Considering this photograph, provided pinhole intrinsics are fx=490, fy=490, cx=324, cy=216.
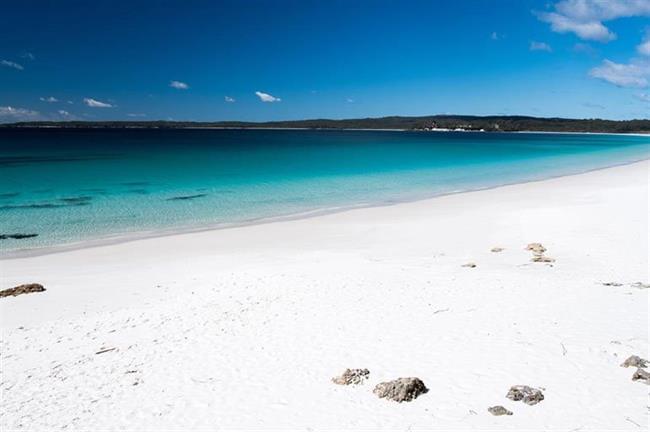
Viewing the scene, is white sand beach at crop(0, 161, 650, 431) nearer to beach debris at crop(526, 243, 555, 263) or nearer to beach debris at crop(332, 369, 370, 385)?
beach debris at crop(332, 369, 370, 385)

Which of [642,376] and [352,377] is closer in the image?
[642,376]

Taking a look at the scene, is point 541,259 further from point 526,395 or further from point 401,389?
point 401,389

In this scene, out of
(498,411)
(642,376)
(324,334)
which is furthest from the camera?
(324,334)

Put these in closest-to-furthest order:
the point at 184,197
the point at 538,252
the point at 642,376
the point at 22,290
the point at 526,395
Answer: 1. the point at 526,395
2. the point at 642,376
3. the point at 22,290
4. the point at 538,252
5. the point at 184,197

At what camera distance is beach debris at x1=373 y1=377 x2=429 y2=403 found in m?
5.40

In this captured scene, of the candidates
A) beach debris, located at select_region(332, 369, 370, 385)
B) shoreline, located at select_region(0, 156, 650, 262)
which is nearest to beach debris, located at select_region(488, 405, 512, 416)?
beach debris, located at select_region(332, 369, 370, 385)

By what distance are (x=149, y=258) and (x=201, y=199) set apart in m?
12.0

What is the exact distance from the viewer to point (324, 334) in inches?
285

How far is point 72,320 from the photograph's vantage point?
8.14 meters

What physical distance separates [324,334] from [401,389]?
78.2 inches

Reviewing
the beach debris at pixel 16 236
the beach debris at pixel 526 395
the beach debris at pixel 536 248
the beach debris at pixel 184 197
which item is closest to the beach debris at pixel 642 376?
the beach debris at pixel 526 395

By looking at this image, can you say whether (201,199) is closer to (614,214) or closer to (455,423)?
(614,214)

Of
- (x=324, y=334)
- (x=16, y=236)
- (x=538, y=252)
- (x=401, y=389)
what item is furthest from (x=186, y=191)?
(x=401, y=389)

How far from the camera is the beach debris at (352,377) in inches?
228
